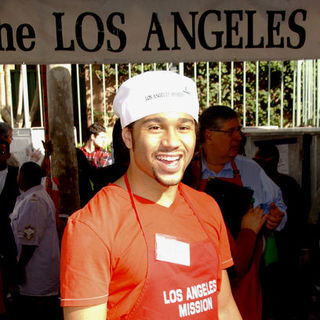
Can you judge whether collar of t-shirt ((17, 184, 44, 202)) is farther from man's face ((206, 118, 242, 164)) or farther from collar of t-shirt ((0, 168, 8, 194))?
man's face ((206, 118, 242, 164))

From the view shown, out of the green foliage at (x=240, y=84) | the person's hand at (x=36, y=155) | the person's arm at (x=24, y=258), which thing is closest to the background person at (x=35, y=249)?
the person's arm at (x=24, y=258)

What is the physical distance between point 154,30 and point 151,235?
180cm

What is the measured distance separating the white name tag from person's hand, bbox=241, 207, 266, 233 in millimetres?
1114

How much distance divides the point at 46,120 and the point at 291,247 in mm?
2513

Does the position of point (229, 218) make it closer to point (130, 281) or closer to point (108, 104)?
point (130, 281)

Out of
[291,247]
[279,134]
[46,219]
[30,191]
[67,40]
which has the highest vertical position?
[67,40]

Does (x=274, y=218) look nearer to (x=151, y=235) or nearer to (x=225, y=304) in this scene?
(x=225, y=304)

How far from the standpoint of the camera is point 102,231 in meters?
1.36

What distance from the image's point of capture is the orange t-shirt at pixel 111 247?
130 cm

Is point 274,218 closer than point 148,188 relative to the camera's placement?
No

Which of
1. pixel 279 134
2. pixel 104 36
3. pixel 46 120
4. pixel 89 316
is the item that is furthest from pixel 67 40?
pixel 279 134

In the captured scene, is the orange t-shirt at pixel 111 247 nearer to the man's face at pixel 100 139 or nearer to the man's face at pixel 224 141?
the man's face at pixel 224 141

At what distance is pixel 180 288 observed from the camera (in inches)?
56.2

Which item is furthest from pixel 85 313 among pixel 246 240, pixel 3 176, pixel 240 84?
pixel 240 84
